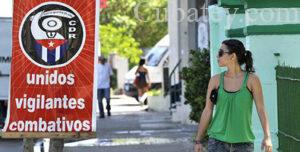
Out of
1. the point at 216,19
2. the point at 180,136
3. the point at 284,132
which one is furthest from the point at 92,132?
the point at 180,136

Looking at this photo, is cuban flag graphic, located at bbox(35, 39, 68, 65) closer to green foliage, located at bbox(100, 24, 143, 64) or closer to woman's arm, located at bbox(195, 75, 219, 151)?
woman's arm, located at bbox(195, 75, 219, 151)

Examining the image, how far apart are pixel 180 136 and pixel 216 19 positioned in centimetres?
374

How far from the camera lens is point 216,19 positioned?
1251 centimetres

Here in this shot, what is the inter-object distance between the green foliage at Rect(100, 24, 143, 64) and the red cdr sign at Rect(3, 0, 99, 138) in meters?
30.0

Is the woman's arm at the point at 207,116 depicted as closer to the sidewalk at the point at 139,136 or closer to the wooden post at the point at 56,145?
the wooden post at the point at 56,145

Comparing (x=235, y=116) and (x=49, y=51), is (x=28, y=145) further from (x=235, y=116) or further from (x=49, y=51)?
(x=235, y=116)

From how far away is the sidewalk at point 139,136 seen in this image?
13.4 meters

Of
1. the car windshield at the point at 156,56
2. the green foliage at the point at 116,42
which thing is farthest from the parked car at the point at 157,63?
the green foliage at the point at 116,42

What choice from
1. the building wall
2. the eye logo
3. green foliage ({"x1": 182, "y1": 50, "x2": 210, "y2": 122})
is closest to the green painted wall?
the eye logo

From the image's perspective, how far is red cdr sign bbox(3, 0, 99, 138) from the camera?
26.7 ft

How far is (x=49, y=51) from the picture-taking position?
8.16 metres

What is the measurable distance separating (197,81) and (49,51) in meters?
5.27

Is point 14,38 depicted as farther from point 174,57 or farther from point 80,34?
point 174,57

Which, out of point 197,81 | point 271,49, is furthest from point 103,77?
point 271,49
